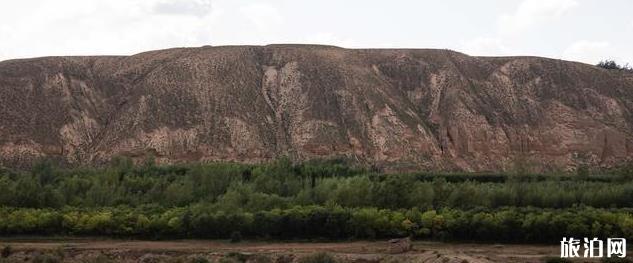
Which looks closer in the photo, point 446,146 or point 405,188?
point 405,188

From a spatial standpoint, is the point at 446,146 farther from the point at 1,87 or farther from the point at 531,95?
the point at 1,87

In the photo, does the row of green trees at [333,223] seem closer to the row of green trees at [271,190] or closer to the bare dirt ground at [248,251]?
the bare dirt ground at [248,251]

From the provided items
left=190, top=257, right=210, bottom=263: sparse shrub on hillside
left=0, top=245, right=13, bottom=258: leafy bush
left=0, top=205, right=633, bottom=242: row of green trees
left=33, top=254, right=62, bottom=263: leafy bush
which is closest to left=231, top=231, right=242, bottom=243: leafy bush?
left=0, top=205, right=633, bottom=242: row of green trees

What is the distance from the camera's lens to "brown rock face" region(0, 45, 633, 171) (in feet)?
202

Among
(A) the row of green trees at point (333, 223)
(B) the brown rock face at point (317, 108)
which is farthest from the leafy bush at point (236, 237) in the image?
(B) the brown rock face at point (317, 108)

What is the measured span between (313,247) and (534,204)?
15224 mm

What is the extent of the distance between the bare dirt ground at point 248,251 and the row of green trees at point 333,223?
904 millimetres

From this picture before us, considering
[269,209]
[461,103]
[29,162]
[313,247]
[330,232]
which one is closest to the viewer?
[313,247]

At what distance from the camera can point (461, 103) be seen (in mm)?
68000

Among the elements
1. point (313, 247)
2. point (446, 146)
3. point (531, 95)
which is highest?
point (531, 95)

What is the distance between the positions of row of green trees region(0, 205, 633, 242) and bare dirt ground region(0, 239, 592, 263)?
2.96ft

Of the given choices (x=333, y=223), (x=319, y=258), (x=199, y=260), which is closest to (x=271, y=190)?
(x=333, y=223)

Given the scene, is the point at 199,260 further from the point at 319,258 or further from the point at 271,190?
the point at 271,190

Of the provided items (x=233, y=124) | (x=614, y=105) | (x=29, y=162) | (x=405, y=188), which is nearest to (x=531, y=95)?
(x=614, y=105)
